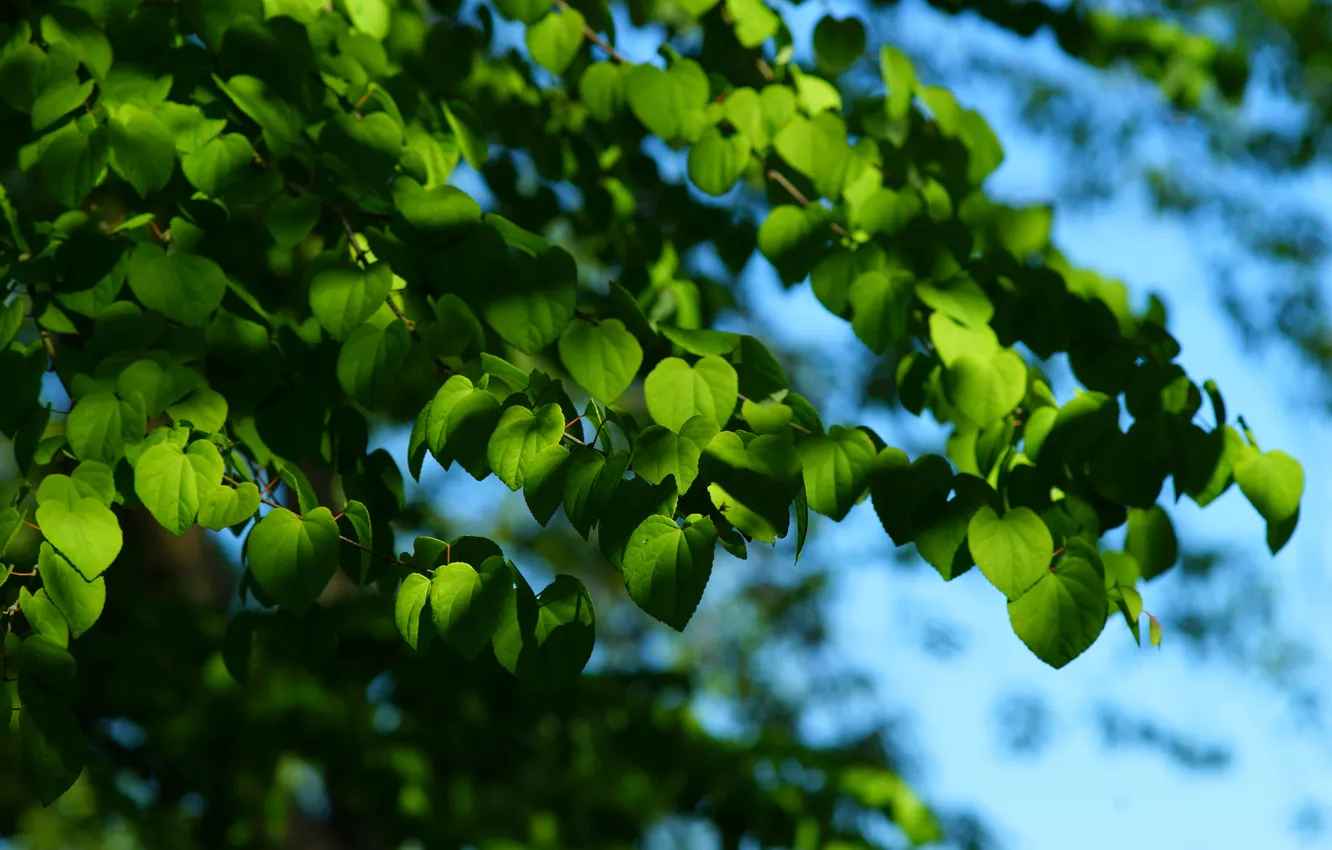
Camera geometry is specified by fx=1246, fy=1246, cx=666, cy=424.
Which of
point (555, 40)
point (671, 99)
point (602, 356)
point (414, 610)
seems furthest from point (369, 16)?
point (414, 610)

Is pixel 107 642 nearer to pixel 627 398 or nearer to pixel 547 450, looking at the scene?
pixel 547 450

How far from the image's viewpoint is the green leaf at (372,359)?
1.13 meters

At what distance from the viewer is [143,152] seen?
1204 millimetres

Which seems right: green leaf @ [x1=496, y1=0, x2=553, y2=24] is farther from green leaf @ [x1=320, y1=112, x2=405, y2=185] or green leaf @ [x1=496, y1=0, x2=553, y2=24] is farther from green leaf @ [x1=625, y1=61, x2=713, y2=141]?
green leaf @ [x1=320, y1=112, x2=405, y2=185]

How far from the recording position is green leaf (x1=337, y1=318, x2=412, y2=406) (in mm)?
1133

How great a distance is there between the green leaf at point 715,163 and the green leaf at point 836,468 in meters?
0.47

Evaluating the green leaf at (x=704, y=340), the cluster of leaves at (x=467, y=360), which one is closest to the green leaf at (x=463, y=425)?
the cluster of leaves at (x=467, y=360)

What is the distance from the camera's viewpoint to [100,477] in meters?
1.08

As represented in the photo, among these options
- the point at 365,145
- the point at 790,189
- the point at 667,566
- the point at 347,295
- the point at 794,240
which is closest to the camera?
the point at 667,566

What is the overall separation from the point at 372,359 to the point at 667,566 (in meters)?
0.37

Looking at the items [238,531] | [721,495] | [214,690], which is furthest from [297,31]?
[214,690]

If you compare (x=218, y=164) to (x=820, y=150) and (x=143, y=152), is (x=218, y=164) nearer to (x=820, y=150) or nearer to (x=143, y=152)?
(x=143, y=152)

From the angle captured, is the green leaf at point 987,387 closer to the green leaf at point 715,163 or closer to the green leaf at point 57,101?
the green leaf at point 715,163

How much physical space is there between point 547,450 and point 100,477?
1.31 feet
